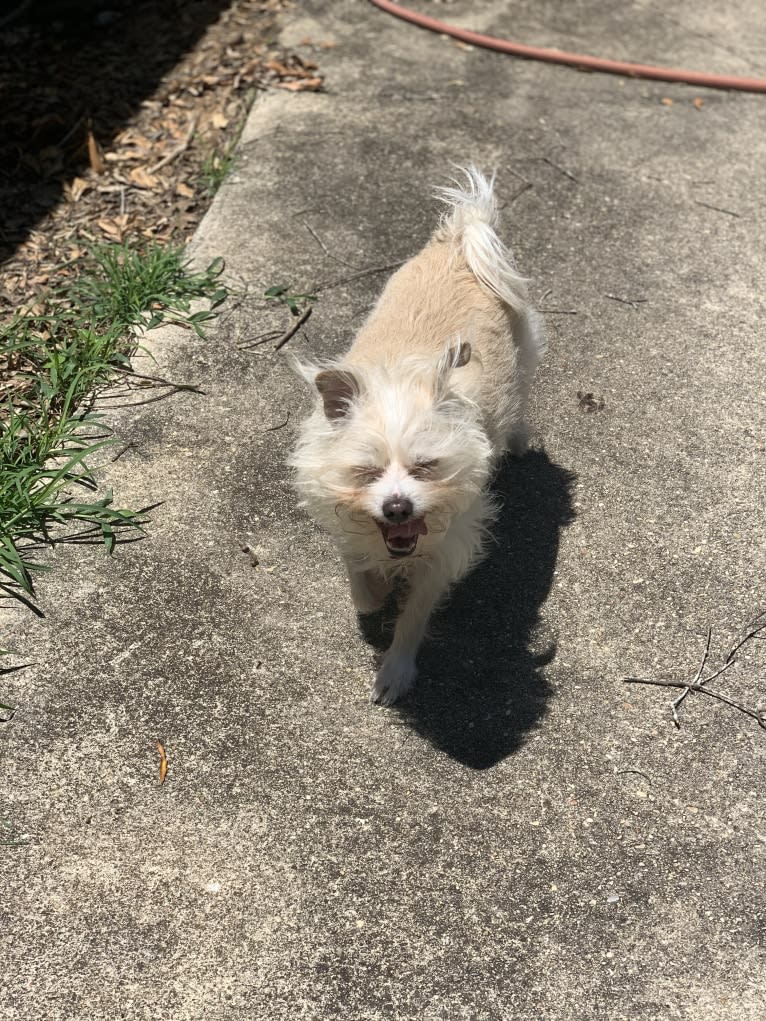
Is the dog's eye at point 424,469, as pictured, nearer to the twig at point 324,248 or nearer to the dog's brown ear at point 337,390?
the dog's brown ear at point 337,390

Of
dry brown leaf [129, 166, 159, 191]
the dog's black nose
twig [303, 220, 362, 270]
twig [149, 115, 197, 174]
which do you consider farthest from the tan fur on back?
twig [149, 115, 197, 174]

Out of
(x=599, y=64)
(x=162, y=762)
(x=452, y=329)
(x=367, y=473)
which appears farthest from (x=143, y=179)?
(x=162, y=762)

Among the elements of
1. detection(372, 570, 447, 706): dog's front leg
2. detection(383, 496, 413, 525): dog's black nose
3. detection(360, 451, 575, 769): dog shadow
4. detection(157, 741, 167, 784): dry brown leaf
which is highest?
detection(383, 496, 413, 525): dog's black nose

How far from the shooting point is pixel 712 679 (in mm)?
3424

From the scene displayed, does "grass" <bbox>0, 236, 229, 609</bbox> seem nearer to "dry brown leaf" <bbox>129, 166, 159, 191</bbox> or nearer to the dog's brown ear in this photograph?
"dry brown leaf" <bbox>129, 166, 159, 191</bbox>

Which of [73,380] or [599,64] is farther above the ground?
[599,64]

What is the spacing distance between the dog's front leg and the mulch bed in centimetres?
260

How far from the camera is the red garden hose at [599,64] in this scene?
6406mm

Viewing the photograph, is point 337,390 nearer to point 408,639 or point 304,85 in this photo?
point 408,639

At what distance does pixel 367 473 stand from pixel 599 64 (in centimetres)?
473

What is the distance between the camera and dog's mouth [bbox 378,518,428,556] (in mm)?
3027

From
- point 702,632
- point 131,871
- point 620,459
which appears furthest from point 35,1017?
point 620,459

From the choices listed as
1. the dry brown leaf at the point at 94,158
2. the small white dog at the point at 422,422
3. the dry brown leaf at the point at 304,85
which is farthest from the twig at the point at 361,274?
the dry brown leaf at the point at 304,85

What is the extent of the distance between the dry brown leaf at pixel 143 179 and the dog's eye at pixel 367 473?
3315 millimetres
